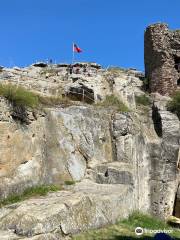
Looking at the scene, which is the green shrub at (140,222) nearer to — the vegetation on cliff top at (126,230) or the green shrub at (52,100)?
Answer: the vegetation on cliff top at (126,230)

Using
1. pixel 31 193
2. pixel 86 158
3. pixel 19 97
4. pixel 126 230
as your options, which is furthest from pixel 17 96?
pixel 126 230

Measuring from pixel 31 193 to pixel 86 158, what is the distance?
3.74 meters

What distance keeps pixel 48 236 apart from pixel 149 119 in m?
11.5

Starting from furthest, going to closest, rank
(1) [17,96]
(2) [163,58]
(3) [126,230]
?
(2) [163,58]
(1) [17,96]
(3) [126,230]

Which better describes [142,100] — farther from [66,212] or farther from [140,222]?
[66,212]

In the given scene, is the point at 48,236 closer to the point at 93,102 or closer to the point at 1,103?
the point at 1,103

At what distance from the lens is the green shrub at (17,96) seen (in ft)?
51.7

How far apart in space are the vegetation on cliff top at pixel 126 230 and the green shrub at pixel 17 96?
4756mm

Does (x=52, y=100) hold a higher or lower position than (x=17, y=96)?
higher

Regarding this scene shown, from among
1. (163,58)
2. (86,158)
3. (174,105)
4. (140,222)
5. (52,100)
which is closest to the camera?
(140,222)

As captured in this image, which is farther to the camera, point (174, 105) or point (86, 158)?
point (174, 105)

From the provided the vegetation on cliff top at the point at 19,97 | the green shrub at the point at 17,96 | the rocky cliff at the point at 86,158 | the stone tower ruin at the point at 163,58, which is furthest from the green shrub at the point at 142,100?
the green shrub at the point at 17,96

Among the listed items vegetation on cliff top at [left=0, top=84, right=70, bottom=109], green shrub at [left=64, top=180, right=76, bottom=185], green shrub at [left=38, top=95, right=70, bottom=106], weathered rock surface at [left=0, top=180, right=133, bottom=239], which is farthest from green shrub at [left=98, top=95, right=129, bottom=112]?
weathered rock surface at [left=0, top=180, right=133, bottom=239]

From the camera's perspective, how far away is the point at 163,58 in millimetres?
25859
